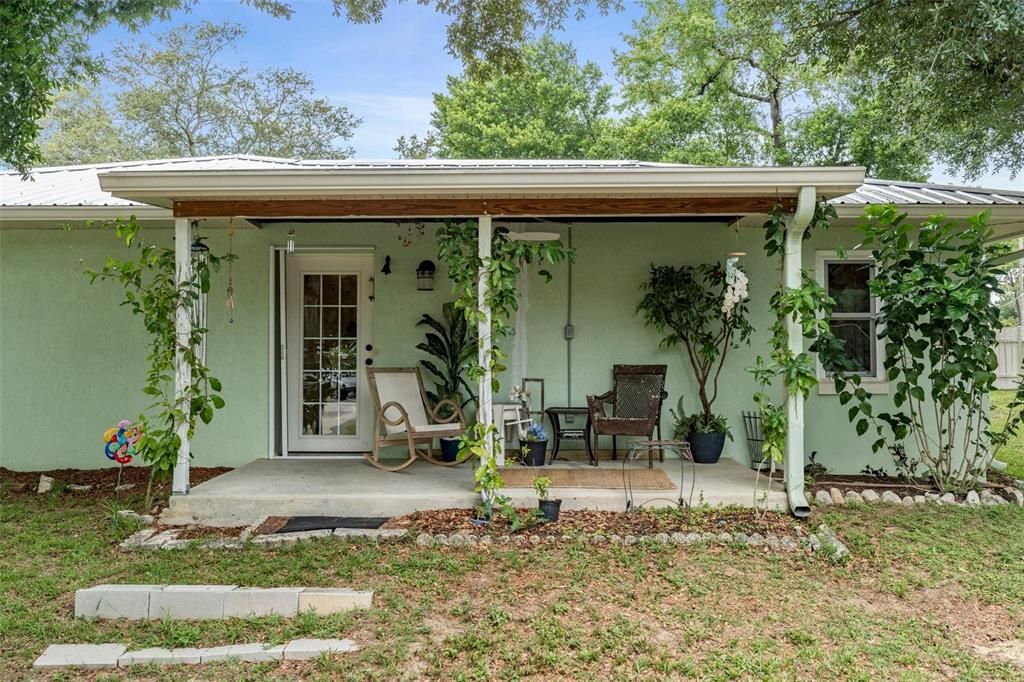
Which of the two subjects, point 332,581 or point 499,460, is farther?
point 499,460

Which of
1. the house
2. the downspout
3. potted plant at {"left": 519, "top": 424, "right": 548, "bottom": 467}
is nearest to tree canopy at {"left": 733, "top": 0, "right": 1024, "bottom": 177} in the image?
the house

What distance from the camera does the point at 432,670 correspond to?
9.79 ft

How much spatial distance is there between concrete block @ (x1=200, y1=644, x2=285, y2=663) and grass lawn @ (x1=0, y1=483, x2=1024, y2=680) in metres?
0.07

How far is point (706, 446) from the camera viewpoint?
6.28 metres

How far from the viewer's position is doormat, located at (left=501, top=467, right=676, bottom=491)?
5.25 m

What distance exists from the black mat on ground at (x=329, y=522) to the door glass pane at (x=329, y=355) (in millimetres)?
1918

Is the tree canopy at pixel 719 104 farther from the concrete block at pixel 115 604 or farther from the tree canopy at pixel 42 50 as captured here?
the concrete block at pixel 115 604

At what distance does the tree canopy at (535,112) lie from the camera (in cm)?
1881

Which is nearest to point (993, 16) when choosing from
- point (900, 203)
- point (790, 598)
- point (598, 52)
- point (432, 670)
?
point (900, 203)

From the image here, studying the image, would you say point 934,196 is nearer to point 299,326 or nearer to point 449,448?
point 449,448

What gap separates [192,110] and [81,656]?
20.7 meters

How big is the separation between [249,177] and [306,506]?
A: 2298 millimetres

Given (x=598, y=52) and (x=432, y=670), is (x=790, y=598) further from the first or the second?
(x=598, y=52)

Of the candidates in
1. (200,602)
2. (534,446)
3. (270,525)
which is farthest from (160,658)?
(534,446)
